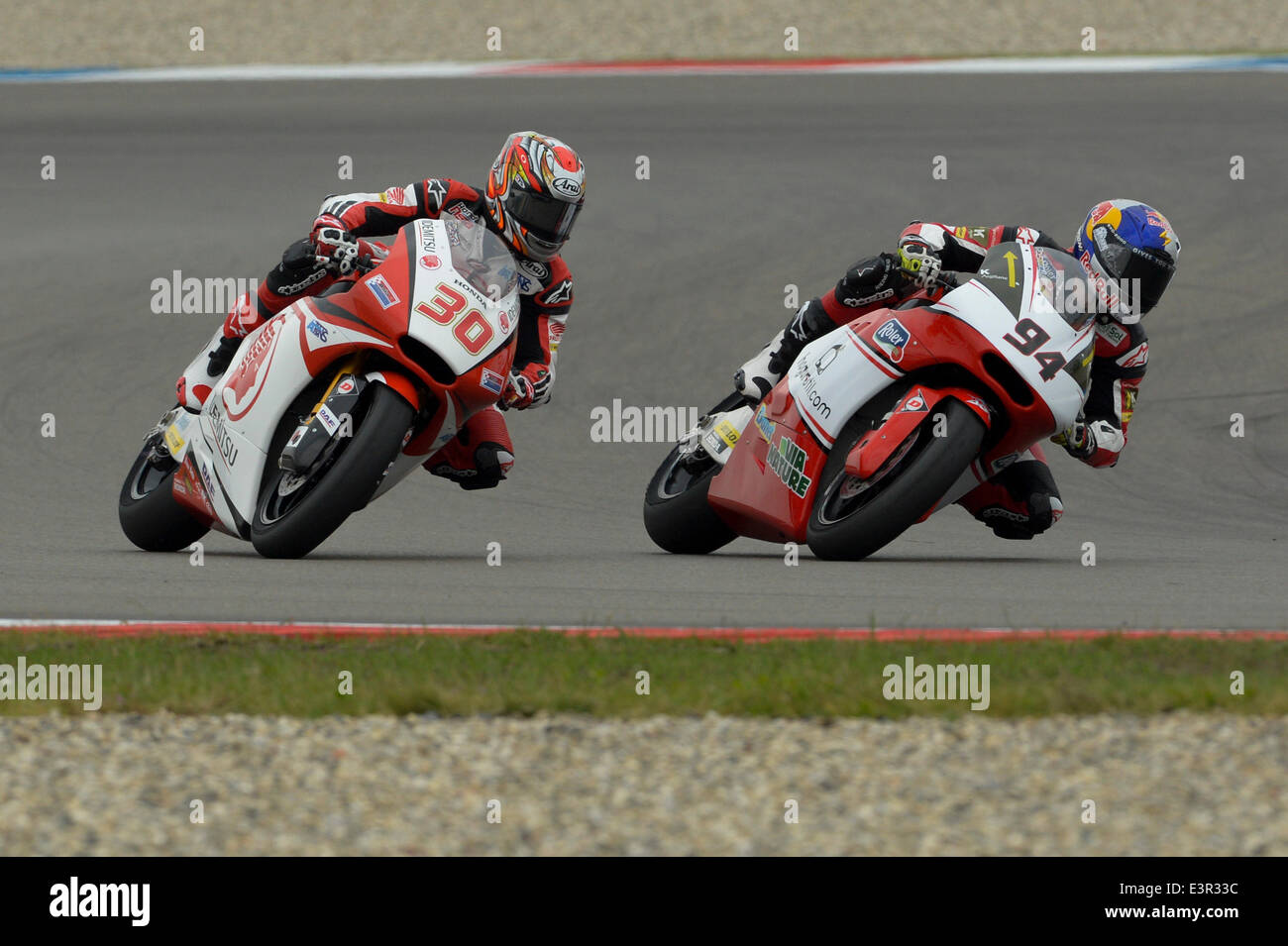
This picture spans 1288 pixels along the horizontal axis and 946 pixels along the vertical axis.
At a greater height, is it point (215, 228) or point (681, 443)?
point (215, 228)

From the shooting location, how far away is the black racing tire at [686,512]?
918cm

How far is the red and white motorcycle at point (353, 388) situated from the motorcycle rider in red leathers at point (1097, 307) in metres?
1.33

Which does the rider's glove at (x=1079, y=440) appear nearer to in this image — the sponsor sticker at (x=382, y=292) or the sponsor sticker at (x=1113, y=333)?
the sponsor sticker at (x=1113, y=333)

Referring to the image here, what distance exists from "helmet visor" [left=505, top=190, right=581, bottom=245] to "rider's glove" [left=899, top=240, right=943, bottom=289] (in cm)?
131

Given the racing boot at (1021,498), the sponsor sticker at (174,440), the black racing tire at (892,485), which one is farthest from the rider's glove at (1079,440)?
the sponsor sticker at (174,440)

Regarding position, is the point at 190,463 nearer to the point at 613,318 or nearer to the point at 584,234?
the point at 613,318

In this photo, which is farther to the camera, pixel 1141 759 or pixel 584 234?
pixel 584 234

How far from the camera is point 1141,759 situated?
17.3 feet

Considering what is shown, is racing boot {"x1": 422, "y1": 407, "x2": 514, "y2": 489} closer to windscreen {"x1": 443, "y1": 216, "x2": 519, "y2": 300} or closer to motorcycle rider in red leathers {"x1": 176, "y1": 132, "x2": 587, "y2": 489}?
motorcycle rider in red leathers {"x1": 176, "y1": 132, "x2": 587, "y2": 489}

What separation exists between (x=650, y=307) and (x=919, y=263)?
4.88 m

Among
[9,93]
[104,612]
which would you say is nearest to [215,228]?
[9,93]

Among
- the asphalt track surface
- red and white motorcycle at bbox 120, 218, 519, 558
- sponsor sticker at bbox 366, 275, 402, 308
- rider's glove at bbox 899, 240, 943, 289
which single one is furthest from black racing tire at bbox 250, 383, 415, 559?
rider's glove at bbox 899, 240, 943, 289

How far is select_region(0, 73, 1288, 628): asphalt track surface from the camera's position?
788 cm
